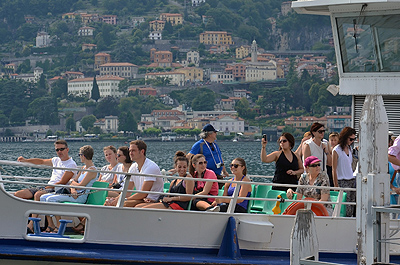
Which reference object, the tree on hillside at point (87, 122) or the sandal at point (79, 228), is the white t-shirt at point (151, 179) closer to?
the sandal at point (79, 228)

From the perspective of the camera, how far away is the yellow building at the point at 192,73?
186875 mm

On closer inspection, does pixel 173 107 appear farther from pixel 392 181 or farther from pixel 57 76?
pixel 392 181

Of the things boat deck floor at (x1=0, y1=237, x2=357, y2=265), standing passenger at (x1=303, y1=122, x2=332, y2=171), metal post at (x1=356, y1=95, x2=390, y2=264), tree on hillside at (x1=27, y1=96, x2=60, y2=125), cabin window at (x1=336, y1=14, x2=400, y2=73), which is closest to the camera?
metal post at (x1=356, y1=95, x2=390, y2=264)

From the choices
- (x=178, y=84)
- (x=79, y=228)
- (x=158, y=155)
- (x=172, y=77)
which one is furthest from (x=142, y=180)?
(x=172, y=77)

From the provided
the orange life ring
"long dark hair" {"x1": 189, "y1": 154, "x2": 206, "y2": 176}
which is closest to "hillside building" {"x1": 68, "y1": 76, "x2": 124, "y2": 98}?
"long dark hair" {"x1": 189, "y1": 154, "x2": 206, "y2": 176}

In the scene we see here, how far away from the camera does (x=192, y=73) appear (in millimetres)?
187625

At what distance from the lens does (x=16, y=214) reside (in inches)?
253

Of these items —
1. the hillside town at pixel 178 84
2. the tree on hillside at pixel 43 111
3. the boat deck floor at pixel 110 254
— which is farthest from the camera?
the tree on hillside at pixel 43 111

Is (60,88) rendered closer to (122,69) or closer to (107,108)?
(107,108)

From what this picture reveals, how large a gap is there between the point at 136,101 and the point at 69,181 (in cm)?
15994

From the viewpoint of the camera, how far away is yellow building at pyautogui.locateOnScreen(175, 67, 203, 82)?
187 meters

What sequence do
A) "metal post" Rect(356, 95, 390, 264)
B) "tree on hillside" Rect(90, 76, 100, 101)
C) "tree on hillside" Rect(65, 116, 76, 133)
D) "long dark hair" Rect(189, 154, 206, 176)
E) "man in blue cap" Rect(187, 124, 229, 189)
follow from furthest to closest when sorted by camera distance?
"tree on hillside" Rect(90, 76, 100, 101)
"tree on hillside" Rect(65, 116, 76, 133)
"man in blue cap" Rect(187, 124, 229, 189)
"long dark hair" Rect(189, 154, 206, 176)
"metal post" Rect(356, 95, 390, 264)

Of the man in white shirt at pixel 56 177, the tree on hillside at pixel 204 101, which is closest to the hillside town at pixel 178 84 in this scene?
the tree on hillside at pixel 204 101

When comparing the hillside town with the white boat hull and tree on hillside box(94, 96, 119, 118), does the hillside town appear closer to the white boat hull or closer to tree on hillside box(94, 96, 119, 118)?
tree on hillside box(94, 96, 119, 118)
